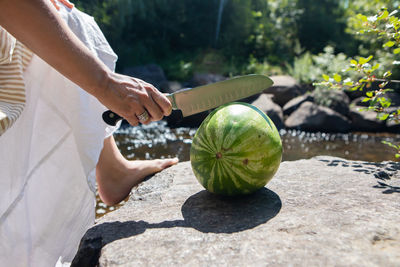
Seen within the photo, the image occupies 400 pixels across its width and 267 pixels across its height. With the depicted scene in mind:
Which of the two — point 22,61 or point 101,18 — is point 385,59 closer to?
point 22,61

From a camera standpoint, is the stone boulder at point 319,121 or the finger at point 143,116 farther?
the stone boulder at point 319,121

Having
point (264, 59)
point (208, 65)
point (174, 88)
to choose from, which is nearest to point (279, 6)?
point (264, 59)


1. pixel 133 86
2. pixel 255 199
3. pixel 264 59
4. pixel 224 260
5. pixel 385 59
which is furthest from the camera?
pixel 264 59

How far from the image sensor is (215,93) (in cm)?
229

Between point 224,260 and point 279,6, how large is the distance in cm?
2051

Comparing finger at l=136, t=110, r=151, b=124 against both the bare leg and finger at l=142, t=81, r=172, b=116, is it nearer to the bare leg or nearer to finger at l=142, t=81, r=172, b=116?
finger at l=142, t=81, r=172, b=116

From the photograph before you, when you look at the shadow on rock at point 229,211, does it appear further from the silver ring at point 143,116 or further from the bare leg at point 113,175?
the bare leg at point 113,175

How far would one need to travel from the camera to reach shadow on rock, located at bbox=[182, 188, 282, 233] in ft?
5.88

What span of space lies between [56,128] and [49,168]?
29 centimetres

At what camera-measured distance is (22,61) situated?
7.39ft

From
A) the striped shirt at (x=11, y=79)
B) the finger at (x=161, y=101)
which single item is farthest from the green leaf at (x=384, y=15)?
the striped shirt at (x=11, y=79)

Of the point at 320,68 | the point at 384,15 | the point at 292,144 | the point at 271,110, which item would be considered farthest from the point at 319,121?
the point at 384,15

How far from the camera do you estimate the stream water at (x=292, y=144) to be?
551 centimetres

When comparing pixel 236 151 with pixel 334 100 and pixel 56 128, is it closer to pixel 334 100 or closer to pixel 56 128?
pixel 56 128
